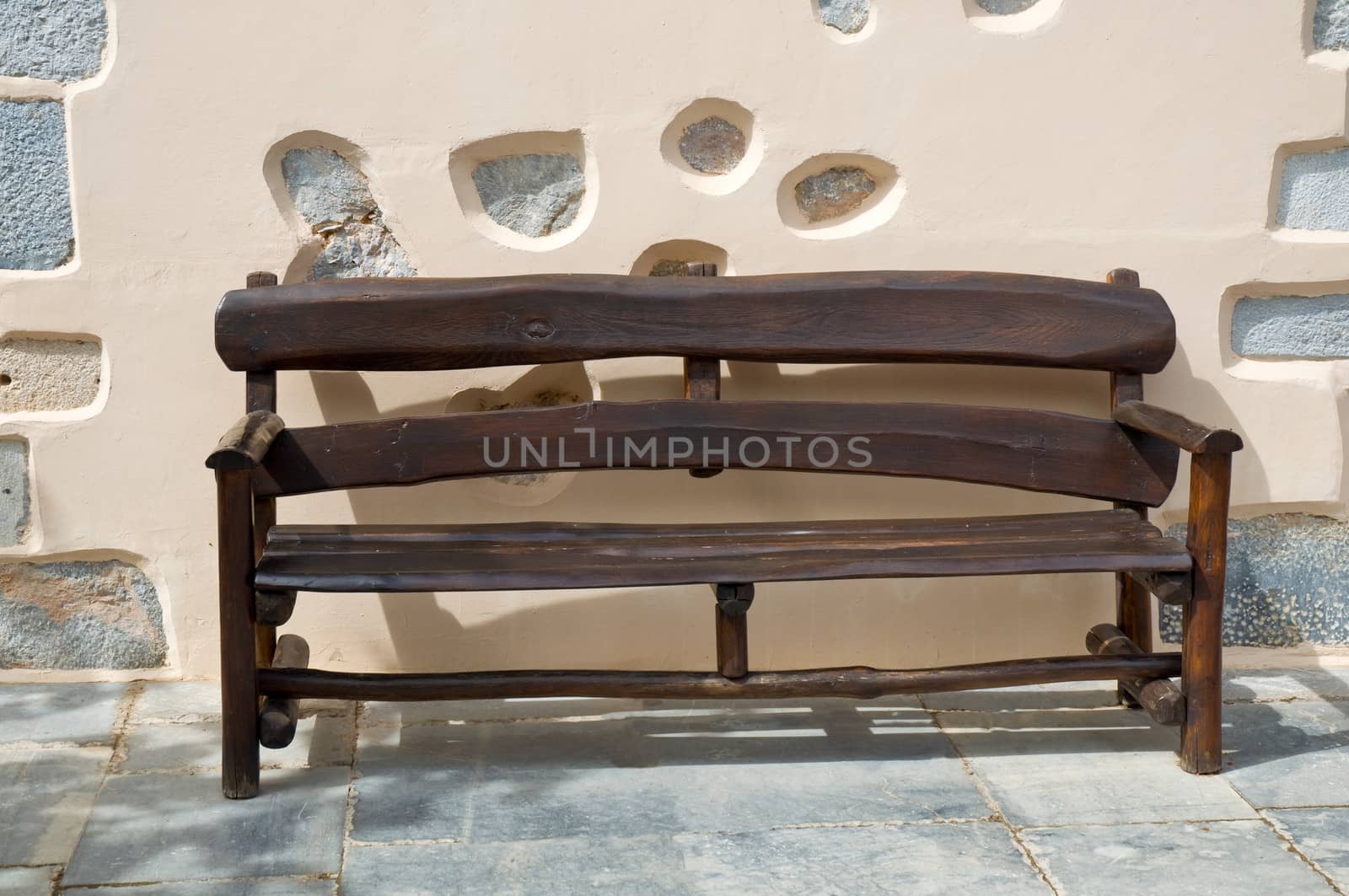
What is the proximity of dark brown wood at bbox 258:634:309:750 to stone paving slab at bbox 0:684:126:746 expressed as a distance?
394 millimetres

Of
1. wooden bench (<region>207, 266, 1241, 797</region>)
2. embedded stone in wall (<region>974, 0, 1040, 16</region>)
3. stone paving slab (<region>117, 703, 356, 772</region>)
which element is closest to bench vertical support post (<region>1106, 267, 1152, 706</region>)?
wooden bench (<region>207, 266, 1241, 797</region>)

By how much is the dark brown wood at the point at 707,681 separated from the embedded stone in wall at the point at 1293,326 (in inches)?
32.8

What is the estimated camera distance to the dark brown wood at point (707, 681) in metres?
2.49

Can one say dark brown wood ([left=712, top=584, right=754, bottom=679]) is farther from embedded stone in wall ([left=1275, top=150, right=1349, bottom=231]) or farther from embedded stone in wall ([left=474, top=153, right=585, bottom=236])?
embedded stone in wall ([left=1275, top=150, right=1349, bottom=231])

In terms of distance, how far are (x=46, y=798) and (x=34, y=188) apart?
48.8 inches

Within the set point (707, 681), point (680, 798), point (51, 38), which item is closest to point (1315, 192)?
point (707, 681)

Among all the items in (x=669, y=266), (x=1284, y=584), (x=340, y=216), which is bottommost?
(x=1284, y=584)

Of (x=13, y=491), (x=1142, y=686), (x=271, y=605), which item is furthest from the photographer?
(x=13, y=491)

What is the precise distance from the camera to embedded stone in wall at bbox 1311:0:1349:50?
287cm

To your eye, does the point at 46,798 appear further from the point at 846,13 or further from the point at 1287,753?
the point at 1287,753

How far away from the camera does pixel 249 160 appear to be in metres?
2.77

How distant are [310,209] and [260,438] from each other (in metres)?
0.65

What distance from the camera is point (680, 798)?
2451mm

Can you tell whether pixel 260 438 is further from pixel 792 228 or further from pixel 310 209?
pixel 792 228
